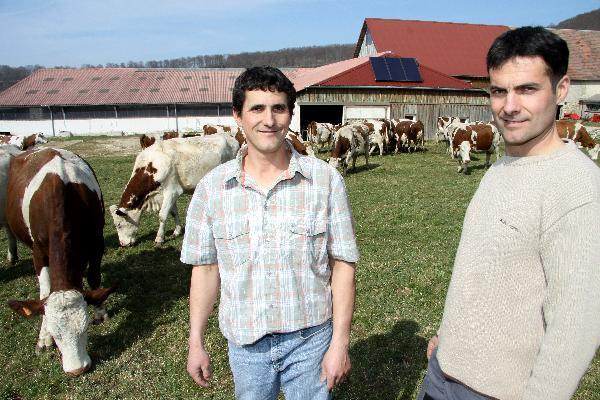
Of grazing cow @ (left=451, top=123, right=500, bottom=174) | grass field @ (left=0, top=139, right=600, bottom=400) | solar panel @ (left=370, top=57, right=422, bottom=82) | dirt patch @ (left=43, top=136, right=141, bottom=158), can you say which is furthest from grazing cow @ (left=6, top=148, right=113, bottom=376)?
solar panel @ (left=370, top=57, right=422, bottom=82)

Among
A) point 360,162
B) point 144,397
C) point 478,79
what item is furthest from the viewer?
point 478,79

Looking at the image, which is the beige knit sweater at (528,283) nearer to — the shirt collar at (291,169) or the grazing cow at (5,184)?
the shirt collar at (291,169)

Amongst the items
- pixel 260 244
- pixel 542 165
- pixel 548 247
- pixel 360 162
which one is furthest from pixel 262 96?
pixel 360 162

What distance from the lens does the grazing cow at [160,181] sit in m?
8.41

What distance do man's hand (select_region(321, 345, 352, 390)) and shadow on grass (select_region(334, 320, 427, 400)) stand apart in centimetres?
196

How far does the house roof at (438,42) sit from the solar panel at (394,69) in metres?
7.99

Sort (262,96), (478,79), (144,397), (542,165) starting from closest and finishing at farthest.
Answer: (542,165), (262,96), (144,397), (478,79)

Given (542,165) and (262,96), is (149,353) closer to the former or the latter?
(262,96)

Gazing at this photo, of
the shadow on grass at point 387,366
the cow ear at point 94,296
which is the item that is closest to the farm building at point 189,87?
the shadow on grass at point 387,366

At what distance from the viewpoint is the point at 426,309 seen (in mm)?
5551

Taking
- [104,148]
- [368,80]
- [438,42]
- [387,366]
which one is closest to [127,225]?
[387,366]

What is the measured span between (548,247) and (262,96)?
1.45 meters

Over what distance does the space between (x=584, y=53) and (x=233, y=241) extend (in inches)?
2153

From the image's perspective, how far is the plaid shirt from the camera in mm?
2158
